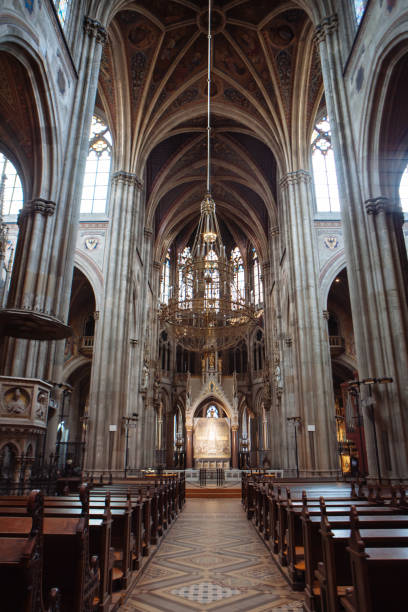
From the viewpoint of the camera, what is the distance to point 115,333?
17312mm

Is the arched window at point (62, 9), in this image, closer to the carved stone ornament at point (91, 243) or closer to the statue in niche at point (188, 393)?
the carved stone ornament at point (91, 243)

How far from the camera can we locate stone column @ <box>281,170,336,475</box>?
51.2 ft

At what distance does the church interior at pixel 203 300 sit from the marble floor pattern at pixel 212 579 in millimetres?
42

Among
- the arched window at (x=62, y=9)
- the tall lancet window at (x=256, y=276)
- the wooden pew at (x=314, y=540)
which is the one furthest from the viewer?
the tall lancet window at (x=256, y=276)

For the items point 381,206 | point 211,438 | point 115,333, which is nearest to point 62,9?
point 381,206

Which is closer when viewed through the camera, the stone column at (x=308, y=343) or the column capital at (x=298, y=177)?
the stone column at (x=308, y=343)

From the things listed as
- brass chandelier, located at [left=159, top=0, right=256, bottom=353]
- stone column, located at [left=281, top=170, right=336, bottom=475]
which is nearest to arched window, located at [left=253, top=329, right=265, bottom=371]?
stone column, located at [left=281, top=170, right=336, bottom=475]

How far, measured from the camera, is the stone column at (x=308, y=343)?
15.6 metres

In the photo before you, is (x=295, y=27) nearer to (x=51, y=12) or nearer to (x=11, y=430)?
(x=51, y=12)

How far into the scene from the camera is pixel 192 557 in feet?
18.7

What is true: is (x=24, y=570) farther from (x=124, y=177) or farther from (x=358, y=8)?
(x=124, y=177)

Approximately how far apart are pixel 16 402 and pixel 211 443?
21222mm

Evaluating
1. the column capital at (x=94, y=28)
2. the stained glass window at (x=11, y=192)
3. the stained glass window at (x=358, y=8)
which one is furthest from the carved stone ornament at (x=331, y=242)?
the stained glass window at (x=11, y=192)

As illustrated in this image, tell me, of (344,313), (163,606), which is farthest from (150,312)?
(163,606)
